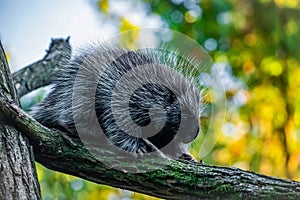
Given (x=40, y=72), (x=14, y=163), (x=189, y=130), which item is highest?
(x=40, y=72)

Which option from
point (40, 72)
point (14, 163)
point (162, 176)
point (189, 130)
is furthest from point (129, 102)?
point (40, 72)

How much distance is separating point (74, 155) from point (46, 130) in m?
0.07

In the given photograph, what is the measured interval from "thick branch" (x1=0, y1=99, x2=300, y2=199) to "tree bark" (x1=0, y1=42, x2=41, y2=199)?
26 mm

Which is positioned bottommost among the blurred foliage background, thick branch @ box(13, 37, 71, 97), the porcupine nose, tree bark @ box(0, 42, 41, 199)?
tree bark @ box(0, 42, 41, 199)

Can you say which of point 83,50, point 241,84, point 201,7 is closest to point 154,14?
point 201,7

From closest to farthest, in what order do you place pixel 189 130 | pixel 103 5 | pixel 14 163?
pixel 14 163 → pixel 189 130 → pixel 103 5

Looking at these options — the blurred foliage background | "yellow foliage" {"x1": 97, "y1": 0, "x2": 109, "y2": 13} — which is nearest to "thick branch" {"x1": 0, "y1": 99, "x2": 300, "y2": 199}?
the blurred foliage background

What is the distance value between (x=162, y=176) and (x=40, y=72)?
898mm

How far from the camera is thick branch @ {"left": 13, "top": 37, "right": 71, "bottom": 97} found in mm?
1703

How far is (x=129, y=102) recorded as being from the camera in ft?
3.88

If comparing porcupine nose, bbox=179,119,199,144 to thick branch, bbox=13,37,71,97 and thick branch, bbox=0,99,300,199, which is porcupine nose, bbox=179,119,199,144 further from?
thick branch, bbox=13,37,71,97

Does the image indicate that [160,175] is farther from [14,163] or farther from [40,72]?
[40,72]

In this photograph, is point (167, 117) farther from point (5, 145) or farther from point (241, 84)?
point (241, 84)

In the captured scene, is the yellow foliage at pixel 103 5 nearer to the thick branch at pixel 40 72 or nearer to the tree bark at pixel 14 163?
the thick branch at pixel 40 72
